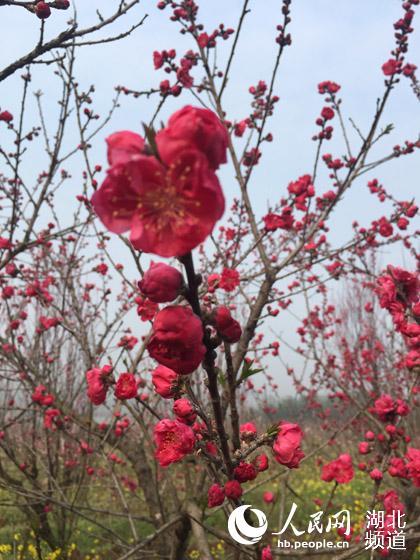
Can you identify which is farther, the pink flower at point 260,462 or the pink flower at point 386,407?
the pink flower at point 386,407

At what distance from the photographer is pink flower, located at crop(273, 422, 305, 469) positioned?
48.2 inches

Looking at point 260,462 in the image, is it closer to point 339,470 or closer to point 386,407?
point 386,407

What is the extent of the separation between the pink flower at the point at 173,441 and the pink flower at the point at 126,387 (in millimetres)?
349

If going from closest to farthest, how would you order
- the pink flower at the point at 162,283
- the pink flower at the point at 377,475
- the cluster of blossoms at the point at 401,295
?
the pink flower at the point at 162,283
the cluster of blossoms at the point at 401,295
the pink flower at the point at 377,475

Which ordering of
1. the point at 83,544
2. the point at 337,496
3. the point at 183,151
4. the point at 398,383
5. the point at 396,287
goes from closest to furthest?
the point at 183,151
the point at 396,287
the point at 83,544
the point at 337,496
the point at 398,383

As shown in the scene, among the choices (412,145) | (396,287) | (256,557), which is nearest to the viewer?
(256,557)

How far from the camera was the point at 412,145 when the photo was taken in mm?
4082

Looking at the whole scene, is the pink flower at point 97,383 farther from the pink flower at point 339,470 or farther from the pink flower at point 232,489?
the pink flower at point 339,470

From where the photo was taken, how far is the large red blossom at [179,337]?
32.9 inches

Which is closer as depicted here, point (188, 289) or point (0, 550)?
point (188, 289)

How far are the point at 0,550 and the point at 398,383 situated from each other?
7900 mm

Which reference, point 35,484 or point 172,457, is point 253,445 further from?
point 35,484

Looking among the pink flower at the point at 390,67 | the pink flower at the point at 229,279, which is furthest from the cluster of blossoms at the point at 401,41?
the pink flower at the point at 229,279

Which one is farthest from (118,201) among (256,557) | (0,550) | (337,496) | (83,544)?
(337,496)
